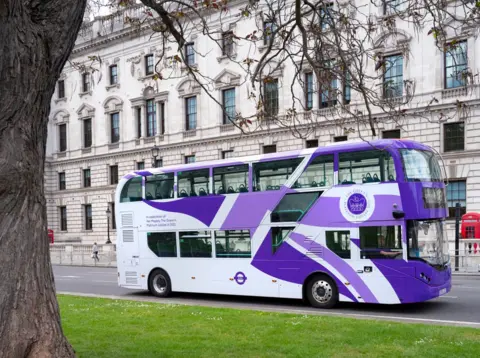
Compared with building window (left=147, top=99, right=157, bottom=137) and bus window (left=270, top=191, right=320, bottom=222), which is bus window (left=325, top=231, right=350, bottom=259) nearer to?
bus window (left=270, top=191, right=320, bottom=222)

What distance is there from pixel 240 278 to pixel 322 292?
2490mm

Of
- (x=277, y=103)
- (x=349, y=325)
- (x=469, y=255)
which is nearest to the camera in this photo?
(x=349, y=325)

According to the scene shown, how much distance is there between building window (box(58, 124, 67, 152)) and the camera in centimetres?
5553

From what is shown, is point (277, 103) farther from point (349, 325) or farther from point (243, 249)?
point (349, 325)

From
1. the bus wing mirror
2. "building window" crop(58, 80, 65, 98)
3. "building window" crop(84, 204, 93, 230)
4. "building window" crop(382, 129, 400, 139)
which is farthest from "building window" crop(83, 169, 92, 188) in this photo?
the bus wing mirror

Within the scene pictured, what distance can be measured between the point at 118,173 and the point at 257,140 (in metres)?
15.2

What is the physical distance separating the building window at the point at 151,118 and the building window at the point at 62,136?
11.8m

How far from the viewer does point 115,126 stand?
166 feet

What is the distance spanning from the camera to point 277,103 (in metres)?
39.0

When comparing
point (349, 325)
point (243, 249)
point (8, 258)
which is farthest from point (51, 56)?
point (243, 249)

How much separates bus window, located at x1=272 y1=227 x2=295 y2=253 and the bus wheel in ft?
13.7

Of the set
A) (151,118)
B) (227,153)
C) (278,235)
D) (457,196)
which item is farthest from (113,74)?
(278,235)

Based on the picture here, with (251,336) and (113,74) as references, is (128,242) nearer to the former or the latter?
(251,336)

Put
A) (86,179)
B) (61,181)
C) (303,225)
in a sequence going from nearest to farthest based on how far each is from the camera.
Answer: (303,225) < (86,179) < (61,181)
